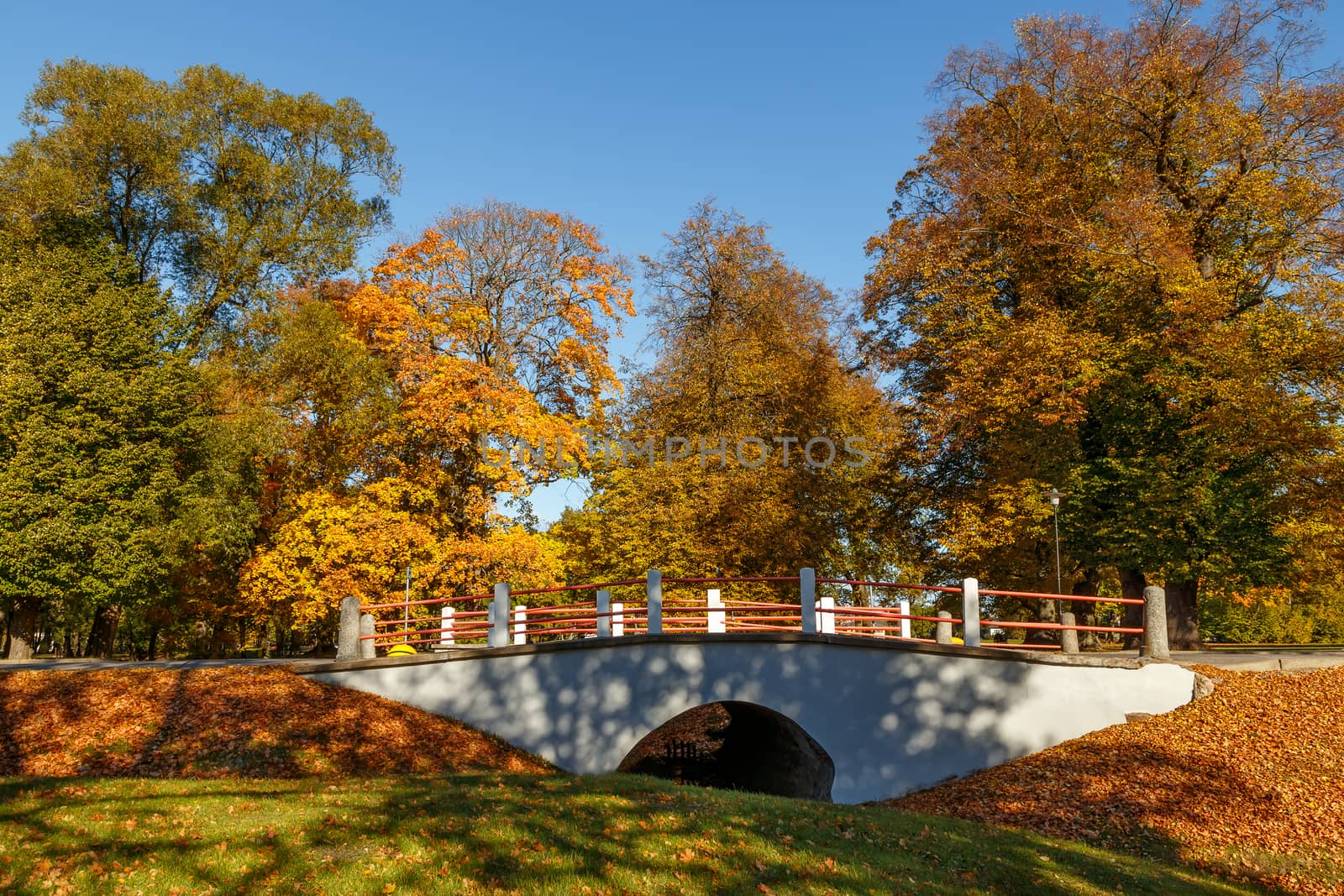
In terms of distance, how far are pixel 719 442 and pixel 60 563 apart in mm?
18594

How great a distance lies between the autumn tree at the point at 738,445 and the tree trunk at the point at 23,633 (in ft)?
48.4

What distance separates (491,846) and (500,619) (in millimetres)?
8789

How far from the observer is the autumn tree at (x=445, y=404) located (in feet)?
81.5

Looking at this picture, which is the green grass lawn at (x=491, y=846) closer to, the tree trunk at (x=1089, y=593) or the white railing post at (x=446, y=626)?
the white railing post at (x=446, y=626)

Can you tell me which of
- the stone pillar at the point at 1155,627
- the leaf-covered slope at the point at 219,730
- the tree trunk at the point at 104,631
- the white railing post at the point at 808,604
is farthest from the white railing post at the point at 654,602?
the tree trunk at the point at 104,631

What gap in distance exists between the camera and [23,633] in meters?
24.6

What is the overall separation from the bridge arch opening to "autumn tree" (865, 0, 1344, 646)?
744 cm

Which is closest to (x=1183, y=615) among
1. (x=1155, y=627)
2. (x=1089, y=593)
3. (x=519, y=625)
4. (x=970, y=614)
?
(x=1089, y=593)

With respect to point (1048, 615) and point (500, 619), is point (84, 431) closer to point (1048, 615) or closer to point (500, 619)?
point (500, 619)

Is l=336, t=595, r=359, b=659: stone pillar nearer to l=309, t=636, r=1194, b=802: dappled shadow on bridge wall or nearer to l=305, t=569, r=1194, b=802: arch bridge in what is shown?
l=305, t=569, r=1194, b=802: arch bridge

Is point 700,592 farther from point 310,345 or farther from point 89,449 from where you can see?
point 89,449

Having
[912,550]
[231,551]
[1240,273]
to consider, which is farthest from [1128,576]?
[231,551]

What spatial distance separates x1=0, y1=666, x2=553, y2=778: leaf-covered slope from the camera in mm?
13039

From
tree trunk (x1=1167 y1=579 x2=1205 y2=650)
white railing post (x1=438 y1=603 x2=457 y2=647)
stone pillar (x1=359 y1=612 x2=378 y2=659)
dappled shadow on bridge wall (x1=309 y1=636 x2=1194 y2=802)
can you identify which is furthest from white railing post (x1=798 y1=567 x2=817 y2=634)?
tree trunk (x1=1167 y1=579 x2=1205 y2=650)
